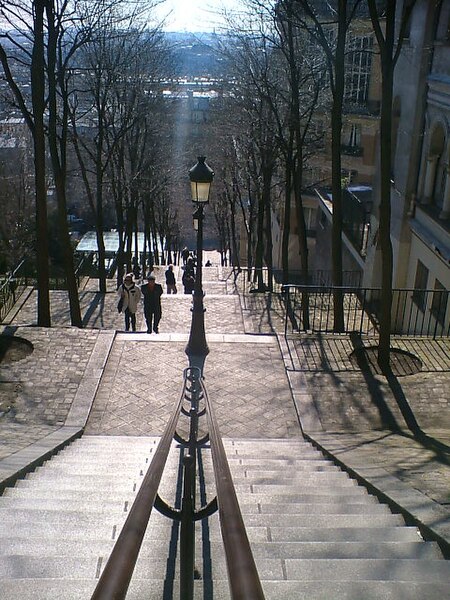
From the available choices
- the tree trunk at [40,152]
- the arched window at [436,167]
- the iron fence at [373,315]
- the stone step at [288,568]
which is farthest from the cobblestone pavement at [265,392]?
the arched window at [436,167]

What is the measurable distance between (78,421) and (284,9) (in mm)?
10423

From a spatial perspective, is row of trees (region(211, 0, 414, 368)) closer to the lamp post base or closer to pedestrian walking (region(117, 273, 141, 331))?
the lamp post base

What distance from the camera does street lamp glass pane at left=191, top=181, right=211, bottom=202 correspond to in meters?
11.0

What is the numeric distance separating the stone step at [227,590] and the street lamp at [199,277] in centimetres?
755

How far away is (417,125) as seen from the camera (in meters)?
17.5

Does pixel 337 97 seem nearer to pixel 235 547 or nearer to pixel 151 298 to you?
pixel 151 298

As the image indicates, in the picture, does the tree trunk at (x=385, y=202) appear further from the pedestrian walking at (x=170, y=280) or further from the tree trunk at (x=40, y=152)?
the pedestrian walking at (x=170, y=280)

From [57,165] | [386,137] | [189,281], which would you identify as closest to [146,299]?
[57,165]

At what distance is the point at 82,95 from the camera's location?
24.2m

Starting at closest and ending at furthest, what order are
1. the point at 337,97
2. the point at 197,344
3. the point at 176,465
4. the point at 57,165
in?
the point at 176,465, the point at 197,344, the point at 337,97, the point at 57,165

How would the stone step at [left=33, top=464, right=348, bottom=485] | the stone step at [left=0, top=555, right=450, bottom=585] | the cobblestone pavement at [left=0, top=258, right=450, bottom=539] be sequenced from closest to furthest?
the stone step at [left=0, top=555, right=450, bottom=585]
the stone step at [left=33, top=464, right=348, bottom=485]
the cobblestone pavement at [left=0, top=258, right=450, bottom=539]

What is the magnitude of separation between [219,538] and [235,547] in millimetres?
2207

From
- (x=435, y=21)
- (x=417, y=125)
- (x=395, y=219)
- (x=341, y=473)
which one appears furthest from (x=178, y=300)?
(x=341, y=473)

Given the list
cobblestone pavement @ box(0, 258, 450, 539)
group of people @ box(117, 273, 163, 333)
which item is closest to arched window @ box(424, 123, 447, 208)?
cobblestone pavement @ box(0, 258, 450, 539)
